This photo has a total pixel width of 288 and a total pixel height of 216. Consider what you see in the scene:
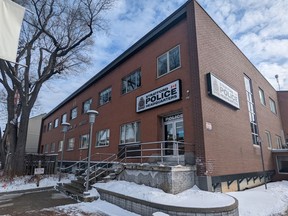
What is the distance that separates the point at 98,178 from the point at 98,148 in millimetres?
6379

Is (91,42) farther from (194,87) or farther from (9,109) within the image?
(194,87)

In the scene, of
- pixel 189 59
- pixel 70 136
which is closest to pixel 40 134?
pixel 70 136

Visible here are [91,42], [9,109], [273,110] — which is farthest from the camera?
[273,110]

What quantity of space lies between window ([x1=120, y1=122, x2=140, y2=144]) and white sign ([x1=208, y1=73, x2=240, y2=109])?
5.04 metres

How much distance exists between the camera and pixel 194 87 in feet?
30.1

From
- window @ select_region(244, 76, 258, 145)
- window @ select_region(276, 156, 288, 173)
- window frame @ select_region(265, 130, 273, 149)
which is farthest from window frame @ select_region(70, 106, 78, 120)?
window @ select_region(276, 156, 288, 173)

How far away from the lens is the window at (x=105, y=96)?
1654 centimetres

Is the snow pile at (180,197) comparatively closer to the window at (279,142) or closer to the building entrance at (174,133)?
the building entrance at (174,133)

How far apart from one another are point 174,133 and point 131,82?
5.46 m

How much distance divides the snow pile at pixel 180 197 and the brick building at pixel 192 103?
1.09 metres

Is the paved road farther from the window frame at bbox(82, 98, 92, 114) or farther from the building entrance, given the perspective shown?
the window frame at bbox(82, 98, 92, 114)

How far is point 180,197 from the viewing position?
6.63 m

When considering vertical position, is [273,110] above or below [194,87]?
above

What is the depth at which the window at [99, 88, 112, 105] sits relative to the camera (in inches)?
651
